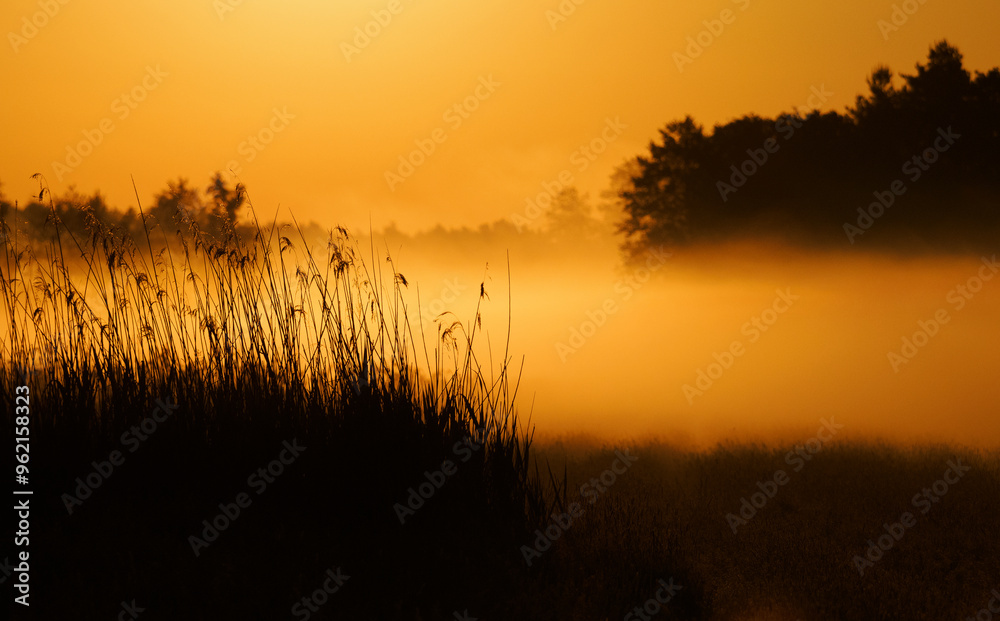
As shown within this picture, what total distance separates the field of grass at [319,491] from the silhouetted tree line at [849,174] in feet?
73.5

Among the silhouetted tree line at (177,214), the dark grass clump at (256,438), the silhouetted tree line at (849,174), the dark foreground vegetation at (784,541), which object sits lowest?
the dark foreground vegetation at (784,541)

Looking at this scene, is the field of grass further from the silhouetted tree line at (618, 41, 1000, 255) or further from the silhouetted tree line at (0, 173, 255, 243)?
the silhouetted tree line at (618, 41, 1000, 255)

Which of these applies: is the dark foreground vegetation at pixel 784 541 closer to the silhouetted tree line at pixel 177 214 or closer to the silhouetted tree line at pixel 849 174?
the silhouetted tree line at pixel 177 214

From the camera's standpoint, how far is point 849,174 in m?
28.4

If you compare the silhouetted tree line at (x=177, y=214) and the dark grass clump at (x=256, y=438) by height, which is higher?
the silhouetted tree line at (x=177, y=214)

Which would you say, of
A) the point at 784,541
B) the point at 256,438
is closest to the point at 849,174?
the point at 784,541

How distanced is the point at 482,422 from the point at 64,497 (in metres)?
3.22

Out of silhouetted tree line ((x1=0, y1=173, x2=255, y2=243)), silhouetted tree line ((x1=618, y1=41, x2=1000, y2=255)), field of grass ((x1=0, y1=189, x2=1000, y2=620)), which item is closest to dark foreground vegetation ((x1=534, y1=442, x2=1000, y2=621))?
field of grass ((x1=0, y1=189, x2=1000, y2=620))

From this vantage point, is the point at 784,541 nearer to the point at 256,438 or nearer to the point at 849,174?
the point at 256,438

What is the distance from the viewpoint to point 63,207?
738 centimetres

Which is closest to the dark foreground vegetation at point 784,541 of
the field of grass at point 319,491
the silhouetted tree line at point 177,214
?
the field of grass at point 319,491

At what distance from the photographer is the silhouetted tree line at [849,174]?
26438mm

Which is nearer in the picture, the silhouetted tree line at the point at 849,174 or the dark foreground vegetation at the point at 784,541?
the dark foreground vegetation at the point at 784,541

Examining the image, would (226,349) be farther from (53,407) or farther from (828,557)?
(828,557)
